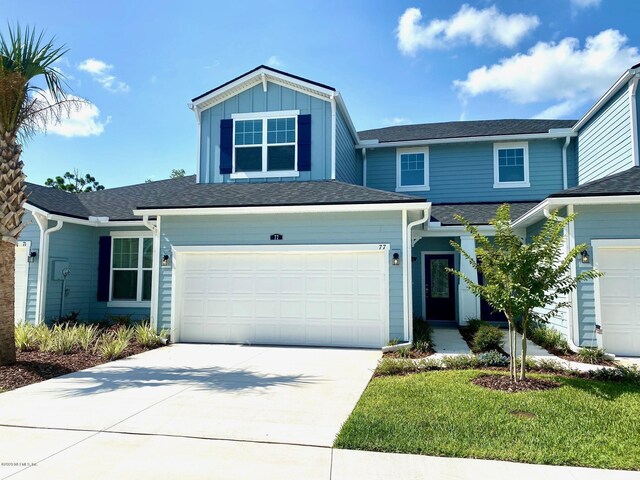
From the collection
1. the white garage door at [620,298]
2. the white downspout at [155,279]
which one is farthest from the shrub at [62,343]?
the white garage door at [620,298]

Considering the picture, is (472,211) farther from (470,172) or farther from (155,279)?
(155,279)

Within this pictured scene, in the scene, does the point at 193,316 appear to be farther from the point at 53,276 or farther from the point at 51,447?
the point at 51,447

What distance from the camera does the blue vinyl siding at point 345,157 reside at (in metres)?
12.0

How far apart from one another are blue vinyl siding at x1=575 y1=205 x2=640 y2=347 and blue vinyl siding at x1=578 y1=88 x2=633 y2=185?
2918 millimetres

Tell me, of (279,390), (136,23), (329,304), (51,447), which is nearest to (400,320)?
(329,304)

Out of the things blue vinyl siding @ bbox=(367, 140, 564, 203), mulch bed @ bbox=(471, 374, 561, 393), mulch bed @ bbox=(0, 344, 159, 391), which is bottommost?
mulch bed @ bbox=(0, 344, 159, 391)

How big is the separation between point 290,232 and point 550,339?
610 centimetres

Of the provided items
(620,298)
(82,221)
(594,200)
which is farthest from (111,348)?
(620,298)

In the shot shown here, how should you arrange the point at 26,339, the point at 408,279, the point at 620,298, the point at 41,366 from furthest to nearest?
the point at 408,279 < the point at 26,339 < the point at 620,298 < the point at 41,366

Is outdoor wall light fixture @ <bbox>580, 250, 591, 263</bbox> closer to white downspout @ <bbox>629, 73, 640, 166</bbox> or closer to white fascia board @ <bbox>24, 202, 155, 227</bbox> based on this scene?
white downspout @ <bbox>629, 73, 640, 166</bbox>

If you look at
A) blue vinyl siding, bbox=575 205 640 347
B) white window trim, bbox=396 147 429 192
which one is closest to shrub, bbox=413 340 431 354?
blue vinyl siding, bbox=575 205 640 347

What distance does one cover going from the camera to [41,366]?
287 inches

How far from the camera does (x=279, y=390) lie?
5.89 metres

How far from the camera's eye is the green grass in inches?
149
